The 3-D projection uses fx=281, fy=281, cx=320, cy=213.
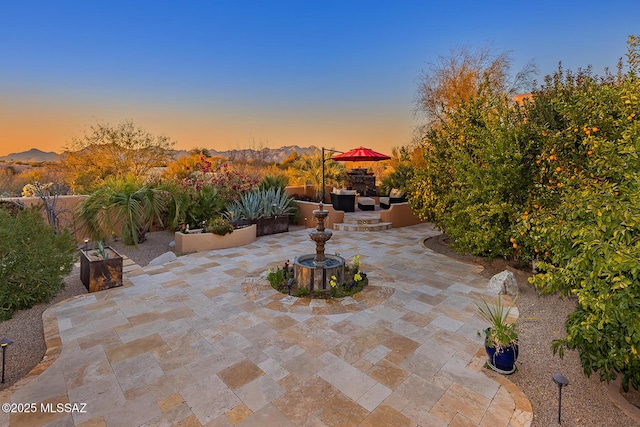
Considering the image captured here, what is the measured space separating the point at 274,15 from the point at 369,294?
10090 millimetres

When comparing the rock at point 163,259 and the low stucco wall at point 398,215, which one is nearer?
the rock at point 163,259

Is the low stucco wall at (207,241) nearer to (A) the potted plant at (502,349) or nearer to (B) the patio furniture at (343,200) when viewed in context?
(B) the patio furniture at (343,200)

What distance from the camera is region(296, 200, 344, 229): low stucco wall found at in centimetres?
950

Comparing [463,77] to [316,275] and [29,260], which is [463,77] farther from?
[29,260]

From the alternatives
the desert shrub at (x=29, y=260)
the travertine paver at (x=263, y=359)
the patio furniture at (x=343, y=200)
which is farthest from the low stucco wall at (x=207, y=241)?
the patio furniture at (x=343, y=200)

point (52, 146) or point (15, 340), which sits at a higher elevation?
point (52, 146)

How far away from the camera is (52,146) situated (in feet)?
44.1

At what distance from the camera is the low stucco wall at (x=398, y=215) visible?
9.77m

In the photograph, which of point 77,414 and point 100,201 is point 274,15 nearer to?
point 100,201

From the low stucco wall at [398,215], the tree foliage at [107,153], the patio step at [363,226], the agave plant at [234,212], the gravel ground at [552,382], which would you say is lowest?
the gravel ground at [552,382]

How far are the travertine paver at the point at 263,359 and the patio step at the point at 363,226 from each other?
434cm

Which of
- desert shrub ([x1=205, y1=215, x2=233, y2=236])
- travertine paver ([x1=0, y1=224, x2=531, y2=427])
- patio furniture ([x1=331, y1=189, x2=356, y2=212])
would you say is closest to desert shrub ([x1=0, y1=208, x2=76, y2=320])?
travertine paver ([x1=0, y1=224, x2=531, y2=427])

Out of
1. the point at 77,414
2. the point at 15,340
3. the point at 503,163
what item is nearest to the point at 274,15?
the point at 503,163

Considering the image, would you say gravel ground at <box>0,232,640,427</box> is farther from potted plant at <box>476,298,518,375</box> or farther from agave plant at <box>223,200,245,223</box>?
agave plant at <box>223,200,245,223</box>
